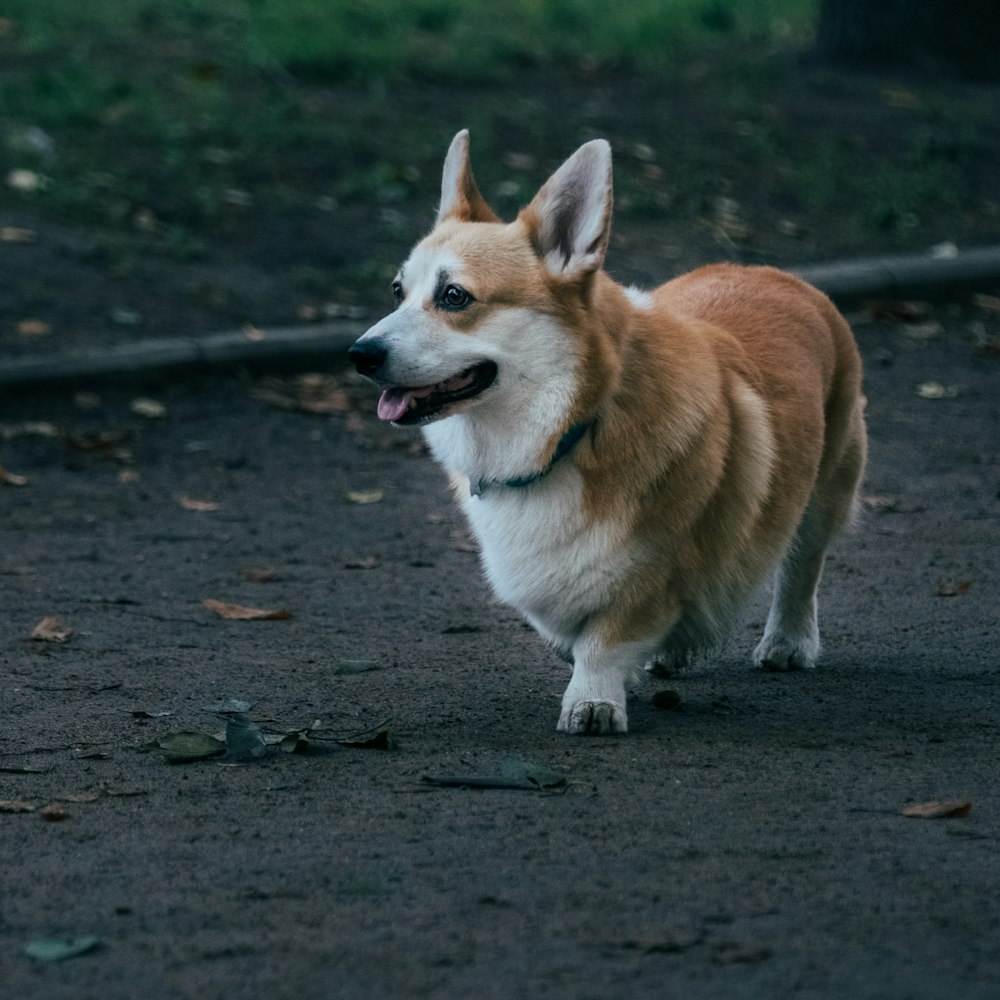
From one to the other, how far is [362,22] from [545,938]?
396 inches

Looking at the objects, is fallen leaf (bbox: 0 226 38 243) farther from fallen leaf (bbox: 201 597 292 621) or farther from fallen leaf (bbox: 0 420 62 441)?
fallen leaf (bbox: 201 597 292 621)

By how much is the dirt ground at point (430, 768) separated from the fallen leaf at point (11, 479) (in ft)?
0.13

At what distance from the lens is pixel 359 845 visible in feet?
9.98

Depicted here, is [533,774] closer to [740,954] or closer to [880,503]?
[740,954]

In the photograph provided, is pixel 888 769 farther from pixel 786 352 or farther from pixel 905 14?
pixel 905 14

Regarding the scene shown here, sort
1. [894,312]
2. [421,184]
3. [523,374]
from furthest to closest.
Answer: [421,184] < [894,312] < [523,374]

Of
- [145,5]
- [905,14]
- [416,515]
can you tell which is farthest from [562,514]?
[145,5]

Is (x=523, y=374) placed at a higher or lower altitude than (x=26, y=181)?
higher

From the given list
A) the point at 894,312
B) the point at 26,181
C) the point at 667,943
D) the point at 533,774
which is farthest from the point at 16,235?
the point at 667,943

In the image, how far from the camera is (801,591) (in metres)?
4.60

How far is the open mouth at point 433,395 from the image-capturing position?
12.5 ft

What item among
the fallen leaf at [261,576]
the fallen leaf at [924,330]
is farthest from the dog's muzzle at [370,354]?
the fallen leaf at [924,330]

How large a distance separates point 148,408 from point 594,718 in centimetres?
375

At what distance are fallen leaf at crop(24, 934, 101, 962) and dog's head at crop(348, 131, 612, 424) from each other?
1.53 meters
